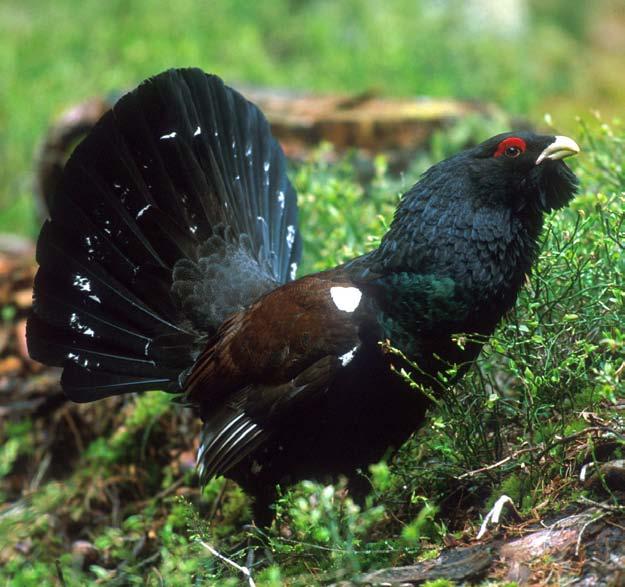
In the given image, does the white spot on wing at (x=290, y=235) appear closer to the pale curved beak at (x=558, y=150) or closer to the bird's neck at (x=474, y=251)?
the bird's neck at (x=474, y=251)

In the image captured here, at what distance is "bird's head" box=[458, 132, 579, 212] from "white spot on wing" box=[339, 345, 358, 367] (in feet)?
2.51

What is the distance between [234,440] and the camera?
384cm

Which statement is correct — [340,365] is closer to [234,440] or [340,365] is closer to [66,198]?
[234,440]

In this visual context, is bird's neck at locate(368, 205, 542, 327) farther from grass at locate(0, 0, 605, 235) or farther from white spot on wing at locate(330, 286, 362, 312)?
grass at locate(0, 0, 605, 235)

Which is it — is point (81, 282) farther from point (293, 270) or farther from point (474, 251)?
point (474, 251)

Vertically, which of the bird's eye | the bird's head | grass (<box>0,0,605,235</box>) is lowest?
the bird's head

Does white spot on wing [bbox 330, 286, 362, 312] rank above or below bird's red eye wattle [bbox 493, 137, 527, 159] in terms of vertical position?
below

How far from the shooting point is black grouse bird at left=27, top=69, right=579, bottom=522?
3.56 meters

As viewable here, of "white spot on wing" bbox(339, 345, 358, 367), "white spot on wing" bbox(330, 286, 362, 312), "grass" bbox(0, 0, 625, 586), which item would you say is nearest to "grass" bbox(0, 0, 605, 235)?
"grass" bbox(0, 0, 625, 586)

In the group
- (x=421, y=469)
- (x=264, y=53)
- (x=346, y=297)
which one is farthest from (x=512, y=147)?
(x=264, y=53)

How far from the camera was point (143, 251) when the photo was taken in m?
4.52

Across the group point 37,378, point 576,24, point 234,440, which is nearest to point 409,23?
point 576,24

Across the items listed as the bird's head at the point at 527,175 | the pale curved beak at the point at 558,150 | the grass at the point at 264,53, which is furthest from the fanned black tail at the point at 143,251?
the grass at the point at 264,53

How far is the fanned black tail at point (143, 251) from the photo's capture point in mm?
4402
